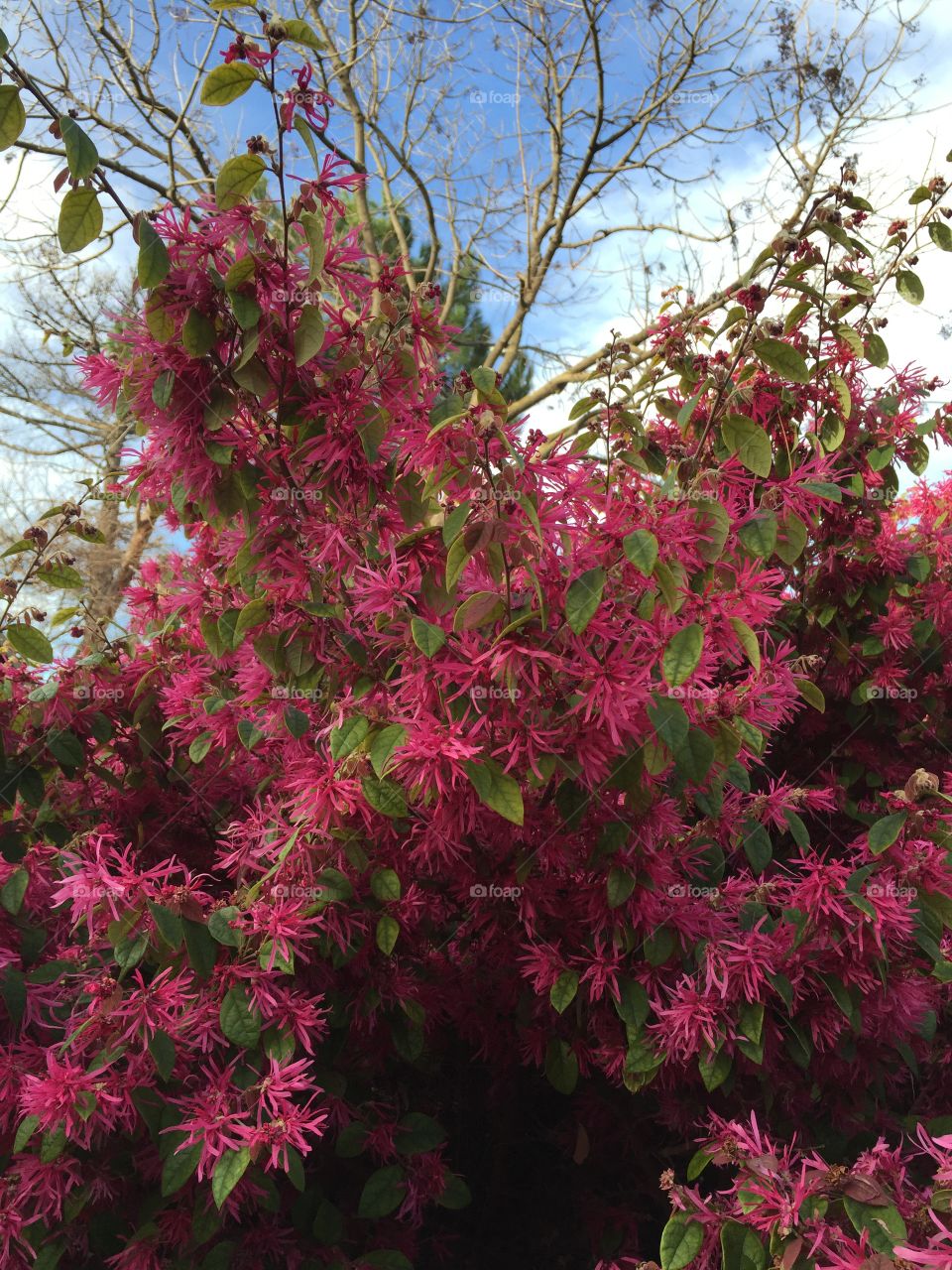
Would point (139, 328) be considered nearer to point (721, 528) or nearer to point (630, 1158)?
point (721, 528)

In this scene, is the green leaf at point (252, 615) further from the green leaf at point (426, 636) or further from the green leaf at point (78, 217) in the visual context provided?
the green leaf at point (78, 217)

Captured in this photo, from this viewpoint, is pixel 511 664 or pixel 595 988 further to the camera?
pixel 595 988

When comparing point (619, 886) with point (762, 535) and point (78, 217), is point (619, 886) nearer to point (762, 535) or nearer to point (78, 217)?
point (762, 535)

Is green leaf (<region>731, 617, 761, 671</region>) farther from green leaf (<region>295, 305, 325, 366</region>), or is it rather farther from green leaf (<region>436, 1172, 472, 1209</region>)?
green leaf (<region>436, 1172, 472, 1209</region>)

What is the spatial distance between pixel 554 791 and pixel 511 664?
14.6 inches

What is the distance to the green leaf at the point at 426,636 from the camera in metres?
1.13

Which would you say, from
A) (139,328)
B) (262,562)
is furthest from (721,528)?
(139,328)

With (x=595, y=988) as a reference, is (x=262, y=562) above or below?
above

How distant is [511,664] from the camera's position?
1.15 m

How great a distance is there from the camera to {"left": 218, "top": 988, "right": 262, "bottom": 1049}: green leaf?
1.35m

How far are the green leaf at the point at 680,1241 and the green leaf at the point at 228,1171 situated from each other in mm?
524

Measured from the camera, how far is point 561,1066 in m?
1.58

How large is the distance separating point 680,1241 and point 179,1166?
0.65 m

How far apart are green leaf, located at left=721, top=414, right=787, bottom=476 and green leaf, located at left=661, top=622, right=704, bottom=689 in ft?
1.10
